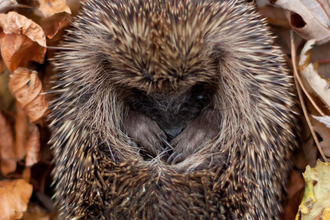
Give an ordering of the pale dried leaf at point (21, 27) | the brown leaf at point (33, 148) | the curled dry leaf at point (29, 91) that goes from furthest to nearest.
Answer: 1. the brown leaf at point (33, 148)
2. the curled dry leaf at point (29, 91)
3. the pale dried leaf at point (21, 27)

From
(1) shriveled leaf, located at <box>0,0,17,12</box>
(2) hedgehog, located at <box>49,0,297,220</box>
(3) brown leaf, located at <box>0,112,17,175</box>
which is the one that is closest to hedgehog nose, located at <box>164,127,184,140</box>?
(2) hedgehog, located at <box>49,0,297,220</box>

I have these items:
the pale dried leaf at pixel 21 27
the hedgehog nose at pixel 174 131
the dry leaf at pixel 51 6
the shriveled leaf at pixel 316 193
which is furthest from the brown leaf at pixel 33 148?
the shriveled leaf at pixel 316 193

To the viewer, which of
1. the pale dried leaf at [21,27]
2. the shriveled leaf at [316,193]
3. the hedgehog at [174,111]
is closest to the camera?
the hedgehog at [174,111]

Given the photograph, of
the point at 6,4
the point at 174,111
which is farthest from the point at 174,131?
the point at 6,4

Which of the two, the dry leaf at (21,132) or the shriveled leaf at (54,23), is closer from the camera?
the shriveled leaf at (54,23)

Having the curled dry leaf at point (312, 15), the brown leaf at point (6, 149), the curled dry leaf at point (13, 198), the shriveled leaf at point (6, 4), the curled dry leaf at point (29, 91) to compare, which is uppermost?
the curled dry leaf at point (312, 15)

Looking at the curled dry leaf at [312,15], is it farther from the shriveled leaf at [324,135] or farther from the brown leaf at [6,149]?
the brown leaf at [6,149]

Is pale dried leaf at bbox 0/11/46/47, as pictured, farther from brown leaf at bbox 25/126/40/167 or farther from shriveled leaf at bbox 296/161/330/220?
shriveled leaf at bbox 296/161/330/220
